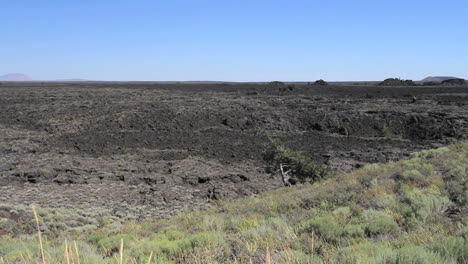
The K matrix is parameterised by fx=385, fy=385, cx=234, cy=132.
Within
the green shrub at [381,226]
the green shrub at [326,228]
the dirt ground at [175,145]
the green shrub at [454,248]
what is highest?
the green shrub at [454,248]

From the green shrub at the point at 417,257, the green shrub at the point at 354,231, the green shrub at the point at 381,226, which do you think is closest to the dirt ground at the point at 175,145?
the green shrub at the point at 354,231

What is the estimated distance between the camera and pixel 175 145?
2848cm

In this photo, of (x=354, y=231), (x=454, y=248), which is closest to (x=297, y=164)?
(x=354, y=231)

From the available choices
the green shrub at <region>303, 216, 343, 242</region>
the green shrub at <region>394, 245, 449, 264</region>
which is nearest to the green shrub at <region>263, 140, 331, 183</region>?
the green shrub at <region>303, 216, 343, 242</region>

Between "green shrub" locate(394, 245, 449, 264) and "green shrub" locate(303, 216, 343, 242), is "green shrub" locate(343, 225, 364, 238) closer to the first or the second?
"green shrub" locate(303, 216, 343, 242)

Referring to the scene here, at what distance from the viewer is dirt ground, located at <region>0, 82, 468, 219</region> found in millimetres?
17516

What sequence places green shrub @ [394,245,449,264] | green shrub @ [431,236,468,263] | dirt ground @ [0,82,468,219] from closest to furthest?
green shrub @ [394,245,449,264]
green shrub @ [431,236,468,263]
dirt ground @ [0,82,468,219]

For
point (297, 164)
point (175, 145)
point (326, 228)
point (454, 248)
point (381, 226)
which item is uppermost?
point (454, 248)

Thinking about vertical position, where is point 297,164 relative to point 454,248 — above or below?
below

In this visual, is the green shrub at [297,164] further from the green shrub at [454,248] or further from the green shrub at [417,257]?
the green shrub at [417,257]

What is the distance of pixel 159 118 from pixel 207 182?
1907 centimetres

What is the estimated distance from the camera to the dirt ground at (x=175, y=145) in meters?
17.5

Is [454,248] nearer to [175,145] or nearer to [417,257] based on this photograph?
[417,257]

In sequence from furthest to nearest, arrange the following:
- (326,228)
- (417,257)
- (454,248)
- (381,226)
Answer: (326,228) < (381,226) < (454,248) < (417,257)
